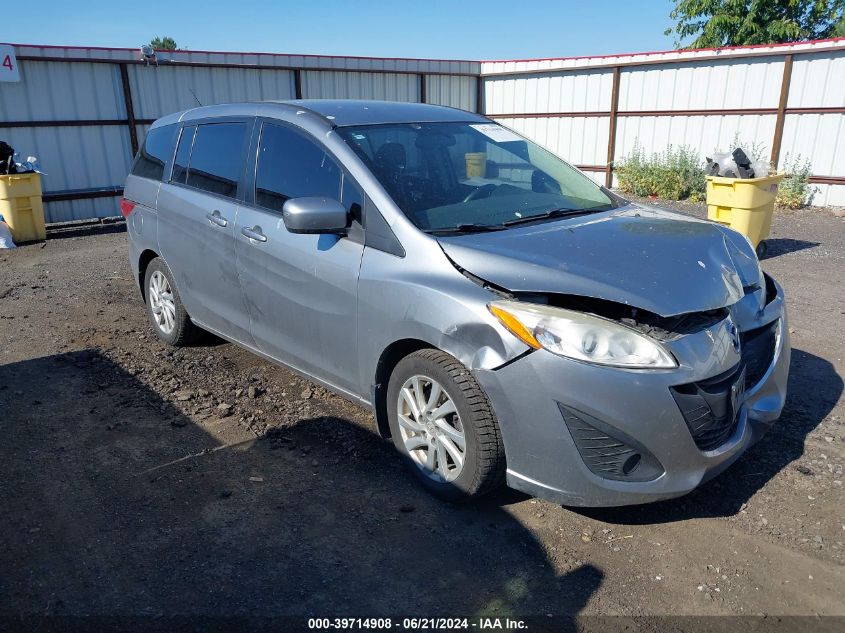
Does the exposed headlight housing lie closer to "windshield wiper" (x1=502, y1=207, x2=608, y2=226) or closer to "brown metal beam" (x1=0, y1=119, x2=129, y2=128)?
"windshield wiper" (x1=502, y1=207, x2=608, y2=226)

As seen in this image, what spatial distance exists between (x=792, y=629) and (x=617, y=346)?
1208 mm

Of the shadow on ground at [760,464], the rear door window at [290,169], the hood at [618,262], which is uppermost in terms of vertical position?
the rear door window at [290,169]

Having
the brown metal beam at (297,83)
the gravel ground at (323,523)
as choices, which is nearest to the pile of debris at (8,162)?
the brown metal beam at (297,83)

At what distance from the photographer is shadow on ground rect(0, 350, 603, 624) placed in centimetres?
Answer: 271

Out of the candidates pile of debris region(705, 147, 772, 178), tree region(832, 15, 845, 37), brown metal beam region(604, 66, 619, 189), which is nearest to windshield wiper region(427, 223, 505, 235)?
pile of debris region(705, 147, 772, 178)

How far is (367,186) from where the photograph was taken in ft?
11.6

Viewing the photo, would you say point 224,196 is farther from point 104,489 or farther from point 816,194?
point 816,194

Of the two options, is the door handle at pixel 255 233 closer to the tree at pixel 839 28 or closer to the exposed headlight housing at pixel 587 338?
the exposed headlight housing at pixel 587 338

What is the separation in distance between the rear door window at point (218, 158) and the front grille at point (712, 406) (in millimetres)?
2985

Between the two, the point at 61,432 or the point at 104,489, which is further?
the point at 61,432

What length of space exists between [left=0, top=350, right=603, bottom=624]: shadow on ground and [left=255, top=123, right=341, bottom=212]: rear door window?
55.3 inches

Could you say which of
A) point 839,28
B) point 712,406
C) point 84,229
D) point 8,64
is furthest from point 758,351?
point 839,28

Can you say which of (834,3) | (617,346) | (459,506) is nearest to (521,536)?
(459,506)

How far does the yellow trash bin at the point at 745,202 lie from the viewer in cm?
810
